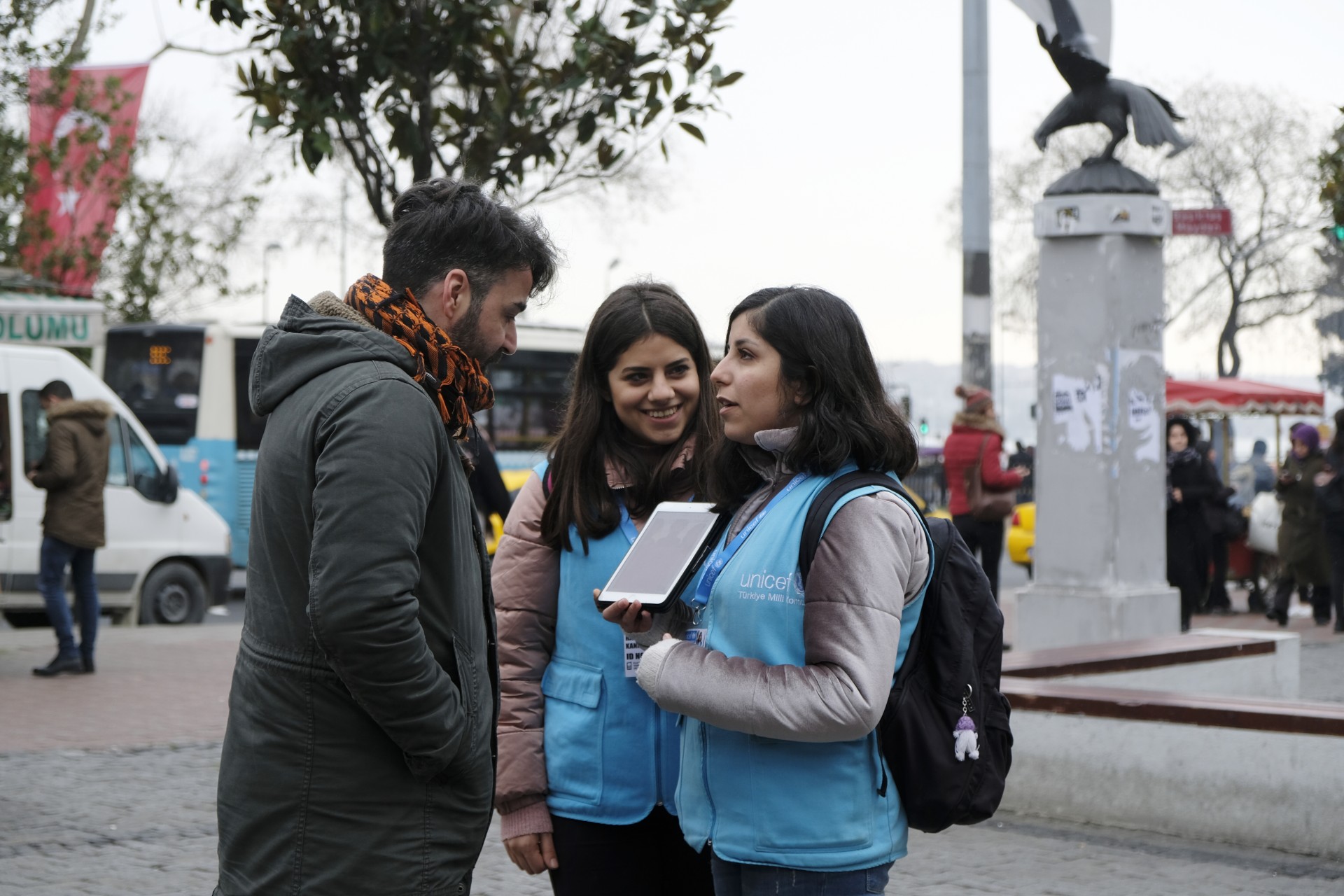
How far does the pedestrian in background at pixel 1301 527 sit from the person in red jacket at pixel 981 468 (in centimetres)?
384

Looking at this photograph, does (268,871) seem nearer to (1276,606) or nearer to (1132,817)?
(1132,817)

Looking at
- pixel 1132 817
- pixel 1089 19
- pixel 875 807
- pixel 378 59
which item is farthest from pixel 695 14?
pixel 875 807

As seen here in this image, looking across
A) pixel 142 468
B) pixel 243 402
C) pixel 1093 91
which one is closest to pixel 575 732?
pixel 1093 91

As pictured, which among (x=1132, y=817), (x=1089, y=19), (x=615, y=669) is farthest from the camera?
(x=1089, y=19)

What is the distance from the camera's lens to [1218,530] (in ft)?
48.4

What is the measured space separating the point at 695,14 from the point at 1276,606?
9.00 meters

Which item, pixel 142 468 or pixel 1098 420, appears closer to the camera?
pixel 1098 420

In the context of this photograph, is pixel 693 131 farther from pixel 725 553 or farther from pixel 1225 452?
pixel 1225 452

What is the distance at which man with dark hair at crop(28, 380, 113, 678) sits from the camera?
1066 cm

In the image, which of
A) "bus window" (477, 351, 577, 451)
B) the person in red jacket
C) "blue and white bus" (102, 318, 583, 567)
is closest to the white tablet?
the person in red jacket

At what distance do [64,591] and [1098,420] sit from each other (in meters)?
7.15

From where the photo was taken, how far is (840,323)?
2.70 metres

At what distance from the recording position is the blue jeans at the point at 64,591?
35.2 feet

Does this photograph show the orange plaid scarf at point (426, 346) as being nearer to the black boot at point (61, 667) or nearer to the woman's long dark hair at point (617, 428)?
the woman's long dark hair at point (617, 428)
